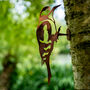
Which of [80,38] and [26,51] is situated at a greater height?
[80,38]

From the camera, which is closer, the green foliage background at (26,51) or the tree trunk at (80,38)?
the tree trunk at (80,38)

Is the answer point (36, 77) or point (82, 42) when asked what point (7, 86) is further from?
point (82, 42)

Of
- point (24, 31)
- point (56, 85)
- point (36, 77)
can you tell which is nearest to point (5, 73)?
point (36, 77)

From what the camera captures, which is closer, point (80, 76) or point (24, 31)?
point (80, 76)

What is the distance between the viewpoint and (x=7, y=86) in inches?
178

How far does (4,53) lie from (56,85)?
336 cm

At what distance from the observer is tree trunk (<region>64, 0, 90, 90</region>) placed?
1.67 ft

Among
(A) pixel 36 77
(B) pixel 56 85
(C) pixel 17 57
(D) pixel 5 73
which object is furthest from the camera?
(C) pixel 17 57

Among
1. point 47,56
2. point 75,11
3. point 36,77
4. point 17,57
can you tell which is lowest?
point 36,77

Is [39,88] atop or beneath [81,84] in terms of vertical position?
beneath

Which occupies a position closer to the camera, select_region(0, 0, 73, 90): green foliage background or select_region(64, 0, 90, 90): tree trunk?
select_region(64, 0, 90, 90): tree trunk

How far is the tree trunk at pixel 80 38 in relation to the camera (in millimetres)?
508

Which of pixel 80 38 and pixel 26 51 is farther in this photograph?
pixel 26 51

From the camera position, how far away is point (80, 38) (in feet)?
1.71
